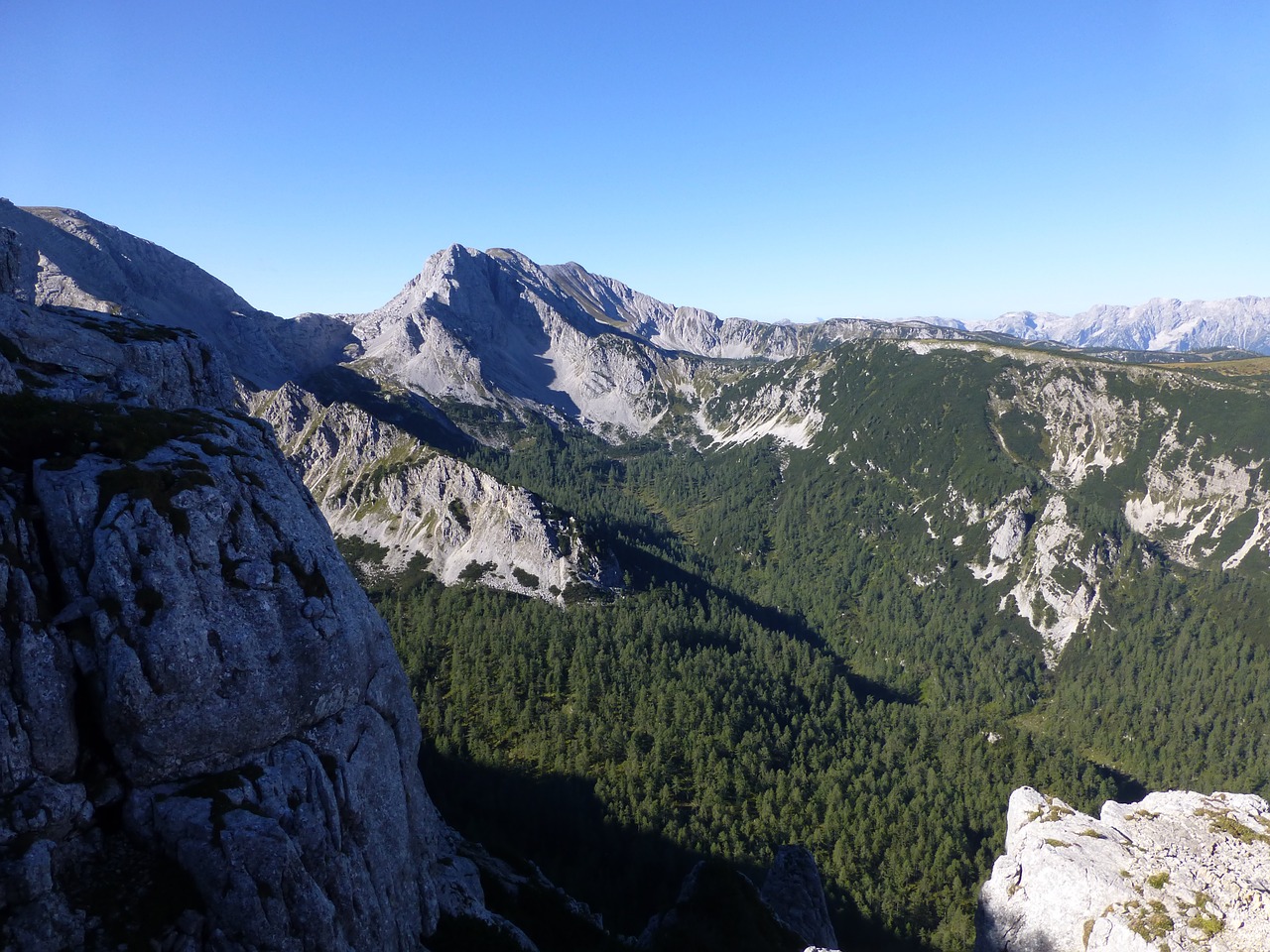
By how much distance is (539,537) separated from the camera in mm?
199625

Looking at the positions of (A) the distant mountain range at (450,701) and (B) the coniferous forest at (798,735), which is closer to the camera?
(A) the distant mountain range at (450,701)

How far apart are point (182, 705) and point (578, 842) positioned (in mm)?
78239

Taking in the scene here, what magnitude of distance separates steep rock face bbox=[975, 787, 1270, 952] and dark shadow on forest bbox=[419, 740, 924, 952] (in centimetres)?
3335

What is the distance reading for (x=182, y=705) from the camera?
35.1 metres

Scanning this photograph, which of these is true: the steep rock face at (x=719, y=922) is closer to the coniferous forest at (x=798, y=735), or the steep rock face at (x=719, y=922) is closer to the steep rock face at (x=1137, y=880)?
the steep rock face at (x=1137, y=880)

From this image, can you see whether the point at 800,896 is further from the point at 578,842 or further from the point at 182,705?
the point at 182,705

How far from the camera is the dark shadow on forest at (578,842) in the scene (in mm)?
88562

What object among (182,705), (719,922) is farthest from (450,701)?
(182,705)

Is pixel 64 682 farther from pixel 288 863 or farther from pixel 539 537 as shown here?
pixel 539 537

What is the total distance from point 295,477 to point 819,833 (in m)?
99.0

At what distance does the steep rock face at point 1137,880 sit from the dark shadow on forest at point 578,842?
33345 mm

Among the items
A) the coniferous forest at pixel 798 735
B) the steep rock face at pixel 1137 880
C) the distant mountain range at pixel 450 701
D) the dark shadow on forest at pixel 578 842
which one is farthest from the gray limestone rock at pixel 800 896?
the coniferous forest at pixel 798 735

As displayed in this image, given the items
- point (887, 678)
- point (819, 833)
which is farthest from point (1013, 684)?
point (819, 833)

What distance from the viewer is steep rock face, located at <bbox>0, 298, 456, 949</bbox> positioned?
31.1 meters
